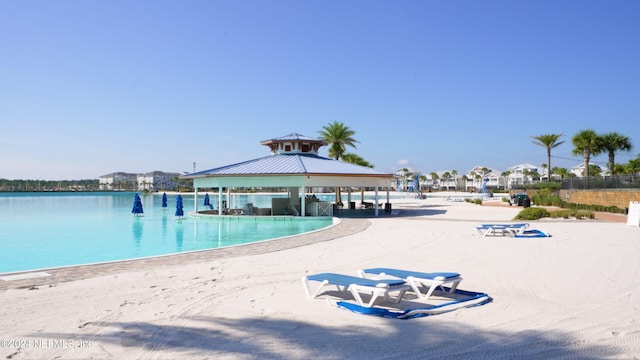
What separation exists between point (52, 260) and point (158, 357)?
37.0ft

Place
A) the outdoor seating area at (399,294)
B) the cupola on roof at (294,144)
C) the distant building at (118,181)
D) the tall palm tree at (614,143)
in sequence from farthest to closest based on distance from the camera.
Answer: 1. the distant building at (118,181)
2. the tall palm tree at (614,143)
3. the cupola on roof at (294,144)
4. the outdoor seating area at (399,294)

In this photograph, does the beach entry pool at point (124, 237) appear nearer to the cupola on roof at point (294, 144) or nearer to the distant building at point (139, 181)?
the cupola on roof at point (294, 144)

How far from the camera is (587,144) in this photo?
50.5m

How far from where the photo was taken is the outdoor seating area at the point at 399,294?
6.35m

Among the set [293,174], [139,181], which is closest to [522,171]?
[293,174]

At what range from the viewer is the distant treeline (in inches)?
6496

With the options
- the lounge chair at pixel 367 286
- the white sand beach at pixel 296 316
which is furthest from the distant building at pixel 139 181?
the lounge chair at pixel 367 286

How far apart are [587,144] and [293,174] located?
39190 mm

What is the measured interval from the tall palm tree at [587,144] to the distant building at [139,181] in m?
131

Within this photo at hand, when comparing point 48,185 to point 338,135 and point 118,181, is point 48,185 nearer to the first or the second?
point 118,181

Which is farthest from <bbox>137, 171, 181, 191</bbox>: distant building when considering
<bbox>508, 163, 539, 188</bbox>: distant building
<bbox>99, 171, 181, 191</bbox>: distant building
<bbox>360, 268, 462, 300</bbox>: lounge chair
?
<bbox>360, 268, 462, 300</bbox>: lounge chair

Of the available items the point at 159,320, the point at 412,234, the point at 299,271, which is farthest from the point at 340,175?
the point at 159,320

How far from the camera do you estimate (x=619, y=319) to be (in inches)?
236

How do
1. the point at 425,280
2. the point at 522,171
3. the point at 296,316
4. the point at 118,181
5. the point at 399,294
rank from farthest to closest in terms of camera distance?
the point at 118,181, the point at 522,171, the point at 425,280, the point at 399,294, the point at 296,316
